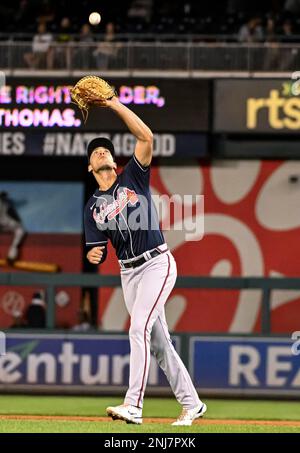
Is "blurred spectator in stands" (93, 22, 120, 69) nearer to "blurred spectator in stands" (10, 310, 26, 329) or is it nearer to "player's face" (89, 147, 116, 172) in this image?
"blurred spectator in stands" (10, 310, 26, 329)

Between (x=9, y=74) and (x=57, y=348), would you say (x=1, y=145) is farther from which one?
(x=57, y=348)

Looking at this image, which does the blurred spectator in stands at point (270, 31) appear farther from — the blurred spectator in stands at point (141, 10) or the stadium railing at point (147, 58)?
the blurred spectator in stands at point (141, 10)

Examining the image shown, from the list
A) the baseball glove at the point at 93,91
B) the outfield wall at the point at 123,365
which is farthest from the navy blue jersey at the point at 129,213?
the outfield wall at the point at 123,365

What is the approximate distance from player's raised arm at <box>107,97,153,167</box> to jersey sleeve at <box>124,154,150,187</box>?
50mm

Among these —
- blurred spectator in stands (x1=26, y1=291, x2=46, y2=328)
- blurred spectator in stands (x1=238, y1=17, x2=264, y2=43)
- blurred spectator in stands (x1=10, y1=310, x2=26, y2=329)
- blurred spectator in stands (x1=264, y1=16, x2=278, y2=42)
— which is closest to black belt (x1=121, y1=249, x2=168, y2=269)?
blurred spectator in stands (x1=26, y1=291, x2=46, y2=328)

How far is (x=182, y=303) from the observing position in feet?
48.1

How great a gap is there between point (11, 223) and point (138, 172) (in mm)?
10917

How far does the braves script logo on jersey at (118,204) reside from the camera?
24.6ft

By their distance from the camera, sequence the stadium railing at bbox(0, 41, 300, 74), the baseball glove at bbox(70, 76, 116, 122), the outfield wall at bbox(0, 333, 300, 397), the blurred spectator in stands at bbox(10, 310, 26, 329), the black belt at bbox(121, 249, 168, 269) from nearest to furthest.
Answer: the baseball glove at bbox(70, 76, 116, 122) → the black belt at bbox(121, 249, 168, 269) → the outfield wall at bbox(0, 333, 300, 397) → the blurred spectator in stands at bbox(10, 310, 26, 329) → the stadium railing at bbox(0, 41, 300, 74)

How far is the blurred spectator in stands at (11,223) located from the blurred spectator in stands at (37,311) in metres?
5.17

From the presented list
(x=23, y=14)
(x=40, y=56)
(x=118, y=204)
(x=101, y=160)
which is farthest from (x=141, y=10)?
(x=118, y=204)

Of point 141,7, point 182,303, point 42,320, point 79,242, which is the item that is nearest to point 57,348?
point 42,320

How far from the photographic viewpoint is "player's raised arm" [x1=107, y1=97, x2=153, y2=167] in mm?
7168

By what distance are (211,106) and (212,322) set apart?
2.81m
